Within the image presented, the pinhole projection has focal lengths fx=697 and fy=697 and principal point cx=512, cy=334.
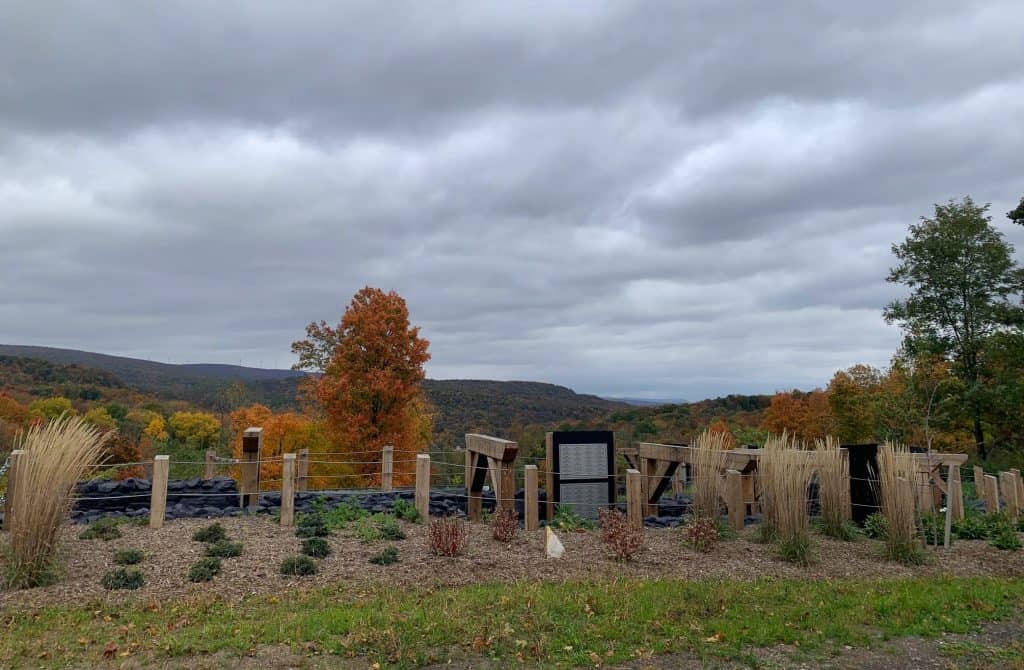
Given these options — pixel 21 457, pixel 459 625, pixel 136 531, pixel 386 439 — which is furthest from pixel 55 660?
pixel 386 439

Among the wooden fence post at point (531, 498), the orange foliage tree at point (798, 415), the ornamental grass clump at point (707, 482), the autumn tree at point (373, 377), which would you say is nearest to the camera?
the ornamental grass clump at point (707, 482)

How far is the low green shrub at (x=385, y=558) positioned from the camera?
764cm

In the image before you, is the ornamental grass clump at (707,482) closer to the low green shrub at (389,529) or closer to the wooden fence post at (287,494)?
the low green shrub at (389,529)

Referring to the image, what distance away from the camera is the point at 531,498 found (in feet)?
31.0

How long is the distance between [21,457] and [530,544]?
5723 mm

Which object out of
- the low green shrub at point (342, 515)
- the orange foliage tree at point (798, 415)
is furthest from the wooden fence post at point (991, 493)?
the orange foliage tree at point (798, 415)

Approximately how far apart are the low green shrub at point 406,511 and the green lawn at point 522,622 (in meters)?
2.89

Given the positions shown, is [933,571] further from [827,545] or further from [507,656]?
[507,656]

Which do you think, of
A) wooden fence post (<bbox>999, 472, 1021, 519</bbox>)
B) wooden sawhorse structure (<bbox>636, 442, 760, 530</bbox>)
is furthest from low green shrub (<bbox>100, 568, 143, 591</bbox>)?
wooden fence post (<bbox>999, 472, 1021, 519</bbox>)

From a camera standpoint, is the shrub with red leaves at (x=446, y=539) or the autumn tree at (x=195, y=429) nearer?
the shrub with red leaves at (x=446, y=539)

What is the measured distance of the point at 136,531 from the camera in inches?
344

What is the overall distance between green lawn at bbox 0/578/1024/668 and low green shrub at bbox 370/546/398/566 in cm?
87

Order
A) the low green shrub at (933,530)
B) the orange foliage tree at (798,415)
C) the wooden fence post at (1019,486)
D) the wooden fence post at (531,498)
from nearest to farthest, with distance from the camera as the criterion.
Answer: the low green shrub at (933,530), the wooden fence post at (531,498), the wooden fence post at (1019,486), the orange foliage tree at (798,415)

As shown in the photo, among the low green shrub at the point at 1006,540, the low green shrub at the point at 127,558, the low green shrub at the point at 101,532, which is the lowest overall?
the low green shrub at the point at 1006,540
